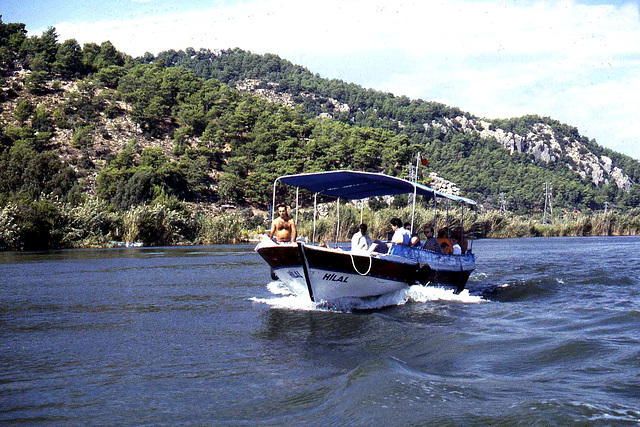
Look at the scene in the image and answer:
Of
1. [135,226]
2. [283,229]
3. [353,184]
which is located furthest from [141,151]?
[283,229]

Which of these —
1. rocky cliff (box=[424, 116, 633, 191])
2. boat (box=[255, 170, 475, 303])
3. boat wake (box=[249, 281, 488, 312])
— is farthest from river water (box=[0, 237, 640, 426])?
rocky cliff (box=[424, 116, 633, 191])

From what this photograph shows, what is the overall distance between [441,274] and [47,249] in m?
28.9

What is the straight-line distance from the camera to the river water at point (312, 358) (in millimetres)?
6766

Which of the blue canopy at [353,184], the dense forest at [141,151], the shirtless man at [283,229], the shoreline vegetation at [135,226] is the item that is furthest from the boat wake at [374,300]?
the dense forest at [141,151]

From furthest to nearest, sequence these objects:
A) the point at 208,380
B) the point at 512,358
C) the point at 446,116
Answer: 1. the point at 446,116
2. the point at 512,358
3. the point at 208,380

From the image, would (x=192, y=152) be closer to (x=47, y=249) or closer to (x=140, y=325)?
(x=47, y=249)

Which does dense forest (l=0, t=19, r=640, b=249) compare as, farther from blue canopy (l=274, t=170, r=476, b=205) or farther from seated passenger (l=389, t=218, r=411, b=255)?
seated passenger (l=389, t=218, r=411, b=255)

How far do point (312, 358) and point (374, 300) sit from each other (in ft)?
19.7

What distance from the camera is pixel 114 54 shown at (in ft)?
369

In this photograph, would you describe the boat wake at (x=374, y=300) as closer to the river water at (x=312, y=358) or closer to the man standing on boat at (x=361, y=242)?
the river water at (x=312, y=358)

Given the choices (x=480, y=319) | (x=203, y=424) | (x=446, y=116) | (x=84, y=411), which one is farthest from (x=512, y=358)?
(x=446, y=116)

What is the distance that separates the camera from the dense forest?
141 ft

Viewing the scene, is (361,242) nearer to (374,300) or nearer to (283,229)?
(374,300)

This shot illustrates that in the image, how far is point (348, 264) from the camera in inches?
555
